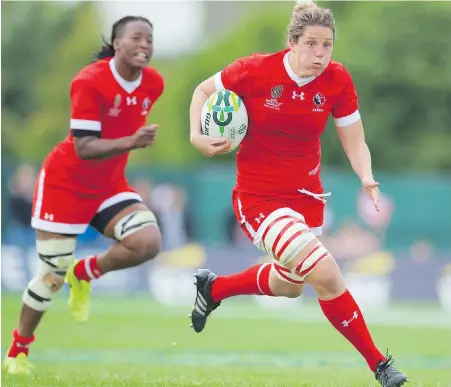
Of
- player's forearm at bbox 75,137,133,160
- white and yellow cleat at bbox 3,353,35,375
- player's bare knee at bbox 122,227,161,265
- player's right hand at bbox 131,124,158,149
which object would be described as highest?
player's right hand at bbox 131,124,158,149

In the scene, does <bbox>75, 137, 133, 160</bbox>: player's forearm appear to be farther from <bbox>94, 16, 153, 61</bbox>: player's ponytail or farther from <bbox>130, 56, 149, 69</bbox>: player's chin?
<bbox>94, 16, 153, 61</bbox>: player's ponytail

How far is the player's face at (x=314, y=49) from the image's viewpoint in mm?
7887

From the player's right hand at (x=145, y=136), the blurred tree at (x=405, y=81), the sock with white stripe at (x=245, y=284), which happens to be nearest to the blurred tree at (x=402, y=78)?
the blurred tree at (x=405, y=81)

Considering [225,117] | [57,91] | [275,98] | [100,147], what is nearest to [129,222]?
[100,147]

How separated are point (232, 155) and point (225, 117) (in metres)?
28.5

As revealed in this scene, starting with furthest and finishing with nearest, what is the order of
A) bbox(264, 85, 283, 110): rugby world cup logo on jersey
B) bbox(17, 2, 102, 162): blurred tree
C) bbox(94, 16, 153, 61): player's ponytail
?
bbox(17, 2, 102, 162): blurred tree < bbox(94, 16, 153, 61): player's ponytail < bbox(264, 85, 283, 110): rugby world cup logo on jersey

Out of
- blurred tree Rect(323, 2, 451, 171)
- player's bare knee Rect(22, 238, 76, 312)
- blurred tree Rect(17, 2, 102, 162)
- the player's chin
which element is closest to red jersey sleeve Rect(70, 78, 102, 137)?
the player's chin

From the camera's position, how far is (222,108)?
7965mm

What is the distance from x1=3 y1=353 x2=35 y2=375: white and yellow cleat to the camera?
32.1ft

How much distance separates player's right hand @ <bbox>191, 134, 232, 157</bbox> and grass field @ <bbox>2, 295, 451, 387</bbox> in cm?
179

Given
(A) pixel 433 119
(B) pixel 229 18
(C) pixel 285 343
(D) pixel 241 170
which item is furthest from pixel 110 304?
(B) pixel 229 18

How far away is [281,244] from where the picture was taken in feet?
26.0

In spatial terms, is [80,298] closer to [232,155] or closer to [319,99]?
[319,99]

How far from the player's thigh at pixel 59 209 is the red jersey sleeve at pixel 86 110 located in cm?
61
